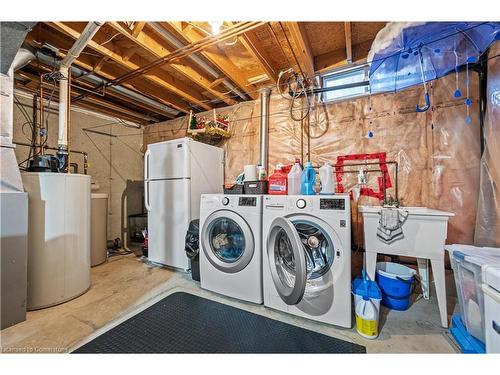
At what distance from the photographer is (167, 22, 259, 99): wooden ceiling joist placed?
1.75 meters

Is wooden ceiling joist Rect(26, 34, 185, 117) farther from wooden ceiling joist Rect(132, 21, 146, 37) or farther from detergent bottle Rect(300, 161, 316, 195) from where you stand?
detergent bottle Rect(300, 161, 316, 195)

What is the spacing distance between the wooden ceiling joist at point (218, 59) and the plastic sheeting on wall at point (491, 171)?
2393mm

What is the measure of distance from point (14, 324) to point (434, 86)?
4374mm

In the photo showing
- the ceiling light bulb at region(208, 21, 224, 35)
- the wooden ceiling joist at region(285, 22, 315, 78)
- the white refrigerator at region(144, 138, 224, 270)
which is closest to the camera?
the ceiling light bulb at region(208, 21, 224, 35)

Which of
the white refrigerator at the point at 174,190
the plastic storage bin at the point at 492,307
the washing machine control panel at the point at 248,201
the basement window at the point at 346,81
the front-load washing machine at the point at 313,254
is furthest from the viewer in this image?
the white refrigerator at the point at 174,190

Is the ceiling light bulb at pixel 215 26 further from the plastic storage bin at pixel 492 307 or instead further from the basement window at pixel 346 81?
the plastic storage bin at pixel 492 307

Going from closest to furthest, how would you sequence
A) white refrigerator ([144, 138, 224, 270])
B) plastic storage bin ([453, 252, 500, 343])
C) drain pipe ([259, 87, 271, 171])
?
1. plastic storage bin ([453, 252, 500, 343])
2. white refrigerator ([144, 138, 224, 270])
3. drain pipe ([259, 87, 271, 171])

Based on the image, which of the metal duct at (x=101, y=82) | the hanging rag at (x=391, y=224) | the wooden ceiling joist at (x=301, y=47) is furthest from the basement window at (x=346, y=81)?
the metal duct at (x=101, y=82)

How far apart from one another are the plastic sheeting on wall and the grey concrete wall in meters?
5.00

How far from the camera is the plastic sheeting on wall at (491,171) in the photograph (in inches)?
63.4

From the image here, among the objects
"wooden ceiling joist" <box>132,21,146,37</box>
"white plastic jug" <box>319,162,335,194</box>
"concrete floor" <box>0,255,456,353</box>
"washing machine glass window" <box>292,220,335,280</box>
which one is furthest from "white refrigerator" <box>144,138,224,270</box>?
"white plastic jug" <box>319,162,335,194</box>

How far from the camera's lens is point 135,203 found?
13.4 ft
